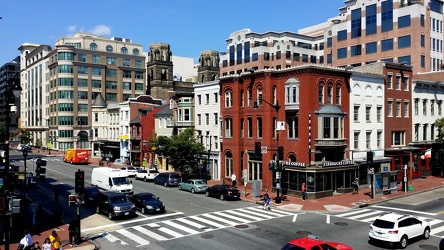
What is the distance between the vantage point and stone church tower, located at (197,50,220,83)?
401 ft

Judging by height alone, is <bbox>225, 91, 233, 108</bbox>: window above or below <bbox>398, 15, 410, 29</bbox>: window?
below

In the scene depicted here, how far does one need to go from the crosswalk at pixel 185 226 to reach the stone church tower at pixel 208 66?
9248 centimetres

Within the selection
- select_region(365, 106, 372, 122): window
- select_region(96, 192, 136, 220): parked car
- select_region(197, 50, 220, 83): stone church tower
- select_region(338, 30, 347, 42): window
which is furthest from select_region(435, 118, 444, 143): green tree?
select_region(197, 50, 220, 83): stone church tower

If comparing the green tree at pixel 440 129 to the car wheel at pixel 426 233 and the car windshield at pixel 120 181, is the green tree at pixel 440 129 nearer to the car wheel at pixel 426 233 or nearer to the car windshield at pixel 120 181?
the car wheel at pixel 426 233

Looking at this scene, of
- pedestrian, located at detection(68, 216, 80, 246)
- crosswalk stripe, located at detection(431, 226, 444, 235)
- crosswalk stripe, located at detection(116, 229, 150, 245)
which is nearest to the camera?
pedestrian, located at detection(68, 216, 80, 246)

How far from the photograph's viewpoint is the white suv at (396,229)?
70.9ft

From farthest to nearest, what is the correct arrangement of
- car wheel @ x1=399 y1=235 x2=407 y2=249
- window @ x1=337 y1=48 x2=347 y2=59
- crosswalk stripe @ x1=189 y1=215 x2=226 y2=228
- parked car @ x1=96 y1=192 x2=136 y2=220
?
1. window @ x1=337 y1=48 x2=347 y2=59
2. parked car @ x1=96 y1=192 x2=136 y2=220
3. crosswalk stripe @ x1=189 y1=215 x2=226 y2=228
4. car wheel @ x1=399 y1=235 x2=407 y2=249

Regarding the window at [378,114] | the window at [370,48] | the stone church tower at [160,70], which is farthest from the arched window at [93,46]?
the window at [378,114]

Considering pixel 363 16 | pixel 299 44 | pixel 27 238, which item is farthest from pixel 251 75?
pixel 299 44

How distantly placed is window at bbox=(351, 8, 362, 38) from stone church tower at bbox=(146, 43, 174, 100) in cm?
5608

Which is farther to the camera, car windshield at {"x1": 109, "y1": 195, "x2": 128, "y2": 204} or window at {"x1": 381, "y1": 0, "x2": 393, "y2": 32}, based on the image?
window at {"x1": 381, "y1": 0, "x2": 393, "y2": 32}

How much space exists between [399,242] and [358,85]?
25568 mm

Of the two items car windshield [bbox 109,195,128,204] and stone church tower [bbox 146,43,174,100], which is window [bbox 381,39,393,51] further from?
stone church tower [bbox 146,43,174,100]

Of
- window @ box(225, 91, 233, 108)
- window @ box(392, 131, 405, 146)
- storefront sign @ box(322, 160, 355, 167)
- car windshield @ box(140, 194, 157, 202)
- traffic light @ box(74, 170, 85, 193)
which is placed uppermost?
window @ box(225, 91, 233, 108)
